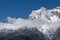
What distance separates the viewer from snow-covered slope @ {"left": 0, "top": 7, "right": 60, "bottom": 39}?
3595 cm

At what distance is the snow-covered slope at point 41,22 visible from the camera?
3595 centimetres

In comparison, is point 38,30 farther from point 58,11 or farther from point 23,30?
point 58,11

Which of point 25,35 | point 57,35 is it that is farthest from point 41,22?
point 25,35

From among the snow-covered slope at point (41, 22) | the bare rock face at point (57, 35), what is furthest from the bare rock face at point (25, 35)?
the bare rock face at point (57, 35)

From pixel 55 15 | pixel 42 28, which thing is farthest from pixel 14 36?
pixel 55 15

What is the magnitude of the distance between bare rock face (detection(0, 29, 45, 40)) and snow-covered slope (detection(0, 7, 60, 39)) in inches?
28.2

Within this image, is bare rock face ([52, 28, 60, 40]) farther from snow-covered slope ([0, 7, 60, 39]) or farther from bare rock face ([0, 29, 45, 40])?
bare rock face ([0, 29, 45, 40])

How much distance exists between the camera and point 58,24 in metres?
41.1

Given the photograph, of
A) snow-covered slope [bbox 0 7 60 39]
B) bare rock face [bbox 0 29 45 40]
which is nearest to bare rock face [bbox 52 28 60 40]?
snow-covered slope [bbox 0 7 60 39]

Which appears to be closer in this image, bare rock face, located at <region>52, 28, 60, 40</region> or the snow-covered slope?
the snow-covered slope

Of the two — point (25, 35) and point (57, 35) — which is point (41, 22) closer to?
point (57, 35)

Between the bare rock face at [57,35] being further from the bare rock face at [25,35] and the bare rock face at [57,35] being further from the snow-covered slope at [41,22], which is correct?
the bare rock face at [25,35]

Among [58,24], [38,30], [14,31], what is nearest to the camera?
[14,31]

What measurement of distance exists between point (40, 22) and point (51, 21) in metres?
3.77
